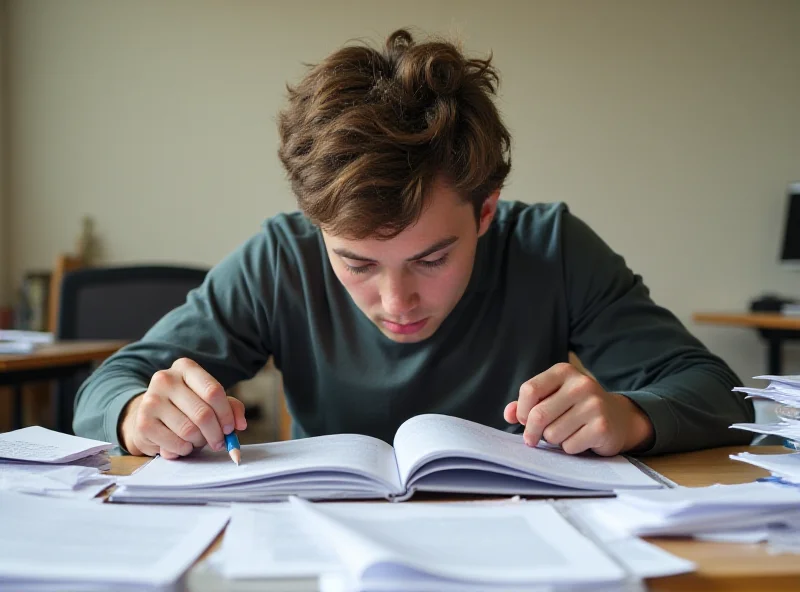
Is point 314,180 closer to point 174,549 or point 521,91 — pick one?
point 174,549

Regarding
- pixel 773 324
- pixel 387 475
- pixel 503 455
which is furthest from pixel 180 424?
pixel 773 324

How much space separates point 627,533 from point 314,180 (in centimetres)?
64

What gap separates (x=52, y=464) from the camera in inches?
32.0

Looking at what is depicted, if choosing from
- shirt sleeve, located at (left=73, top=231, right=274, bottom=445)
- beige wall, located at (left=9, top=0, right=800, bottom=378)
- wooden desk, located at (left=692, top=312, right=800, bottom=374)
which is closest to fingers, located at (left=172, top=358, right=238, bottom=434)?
shirt sleeve, located at (left=73, top=231, right=274, bottom=445)

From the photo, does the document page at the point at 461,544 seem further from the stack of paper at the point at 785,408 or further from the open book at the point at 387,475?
the stack of paper at the point at 785,408

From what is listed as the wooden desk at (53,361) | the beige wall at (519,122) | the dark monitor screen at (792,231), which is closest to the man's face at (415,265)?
the wooden desk at (53,361)

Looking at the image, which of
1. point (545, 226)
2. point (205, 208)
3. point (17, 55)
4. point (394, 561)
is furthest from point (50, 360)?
point (17, 55)

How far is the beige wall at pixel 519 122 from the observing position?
3938 mm

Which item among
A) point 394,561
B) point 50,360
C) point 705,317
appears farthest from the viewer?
point 705,317

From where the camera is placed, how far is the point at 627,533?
587mm

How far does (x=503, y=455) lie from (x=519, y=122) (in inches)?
137

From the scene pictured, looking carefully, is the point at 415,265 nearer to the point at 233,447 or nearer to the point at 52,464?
the point at 233,447

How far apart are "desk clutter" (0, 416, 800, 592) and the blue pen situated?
0.04ft

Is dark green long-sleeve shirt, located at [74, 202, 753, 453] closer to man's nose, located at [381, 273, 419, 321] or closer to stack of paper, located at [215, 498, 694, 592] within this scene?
man's nose, located at [381, 273, 419, 321]
